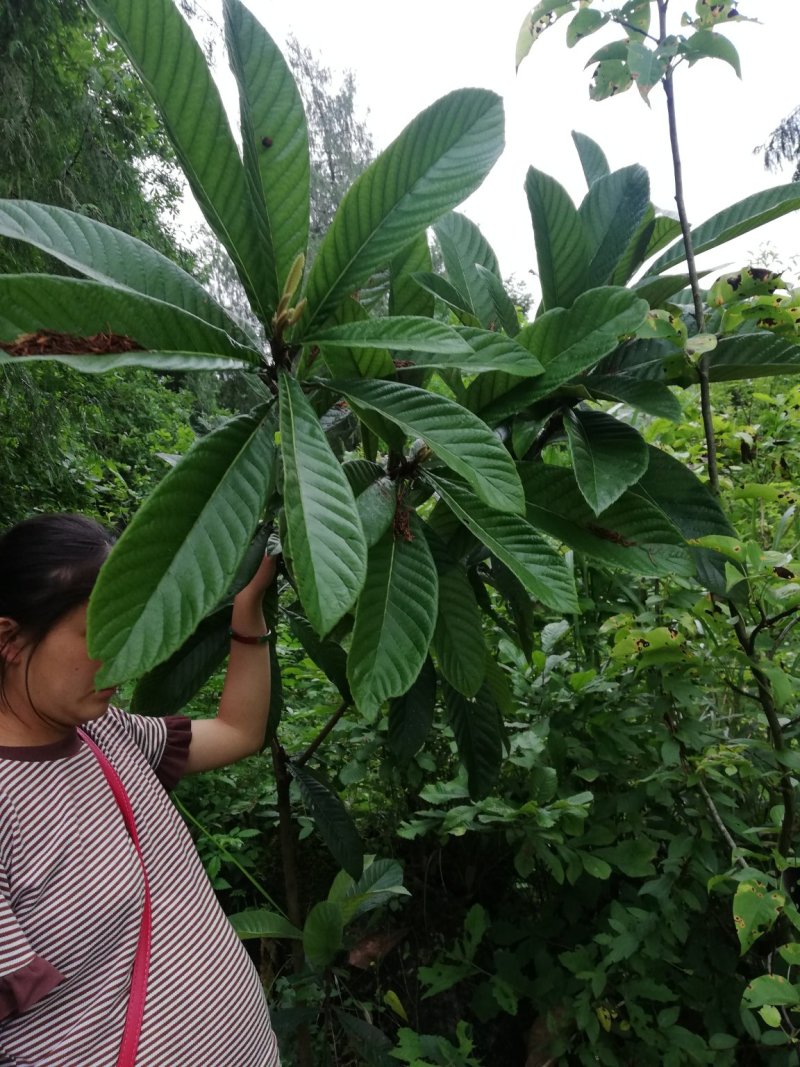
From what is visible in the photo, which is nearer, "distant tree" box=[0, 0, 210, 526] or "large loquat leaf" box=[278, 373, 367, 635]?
"large loquat leaf" box=[278, 373, 367, 635]

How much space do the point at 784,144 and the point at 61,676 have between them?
59.2ft

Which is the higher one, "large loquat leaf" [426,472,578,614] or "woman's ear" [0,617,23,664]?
"large loquat leaf" [426,472,578,614]

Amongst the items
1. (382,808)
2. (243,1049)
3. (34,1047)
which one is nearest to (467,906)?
(382,808)

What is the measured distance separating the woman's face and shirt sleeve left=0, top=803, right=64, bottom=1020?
16cm

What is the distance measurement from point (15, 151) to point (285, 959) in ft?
15.2

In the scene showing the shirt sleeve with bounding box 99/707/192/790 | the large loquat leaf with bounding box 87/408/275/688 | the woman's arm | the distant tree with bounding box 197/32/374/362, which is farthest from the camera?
the distant tree with bounding box 197/32/374/362

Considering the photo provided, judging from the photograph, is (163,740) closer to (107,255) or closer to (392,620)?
(392,620)

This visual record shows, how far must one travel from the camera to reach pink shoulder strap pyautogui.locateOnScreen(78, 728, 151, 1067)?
32.3 inches

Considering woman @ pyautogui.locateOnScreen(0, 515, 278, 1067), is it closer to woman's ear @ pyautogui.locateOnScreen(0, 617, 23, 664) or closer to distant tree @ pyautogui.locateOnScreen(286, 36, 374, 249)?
woman's ear @ pyautogui.locateOnScreen(0, 617, 23, 664)

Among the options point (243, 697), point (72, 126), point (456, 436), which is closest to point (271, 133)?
point (456, 436)

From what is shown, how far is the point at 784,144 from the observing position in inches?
579

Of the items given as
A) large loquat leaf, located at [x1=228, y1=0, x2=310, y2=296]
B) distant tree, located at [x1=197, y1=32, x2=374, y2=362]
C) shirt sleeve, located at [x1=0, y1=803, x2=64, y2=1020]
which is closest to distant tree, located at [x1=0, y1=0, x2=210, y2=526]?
shirt sleeve, located at [x1=0, y1=803, x2=64, y2=1020]

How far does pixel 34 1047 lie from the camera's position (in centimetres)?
78

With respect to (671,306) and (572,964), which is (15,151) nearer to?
(671,306)
